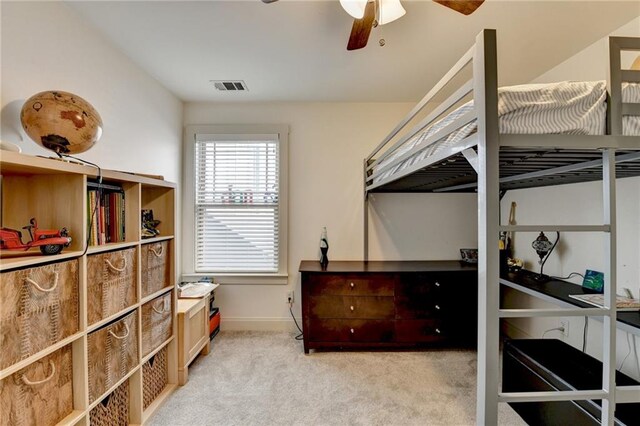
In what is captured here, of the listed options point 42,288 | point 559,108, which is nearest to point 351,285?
point 559,108

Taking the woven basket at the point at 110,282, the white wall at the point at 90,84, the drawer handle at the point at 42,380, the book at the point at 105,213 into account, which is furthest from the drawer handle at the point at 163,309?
the white wall at the point at 90,84

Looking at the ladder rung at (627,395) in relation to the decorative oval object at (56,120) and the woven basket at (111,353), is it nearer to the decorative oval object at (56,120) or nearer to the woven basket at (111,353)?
the woven basket at (111,353)

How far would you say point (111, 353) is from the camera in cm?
148

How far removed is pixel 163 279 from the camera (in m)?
1.97

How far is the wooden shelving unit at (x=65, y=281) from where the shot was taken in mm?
1044

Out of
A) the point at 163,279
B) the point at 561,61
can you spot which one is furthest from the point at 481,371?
the point at 561,61

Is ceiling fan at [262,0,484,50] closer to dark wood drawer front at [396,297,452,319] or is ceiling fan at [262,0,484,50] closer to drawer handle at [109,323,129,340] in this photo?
drawer handle at [109,323,129,340]

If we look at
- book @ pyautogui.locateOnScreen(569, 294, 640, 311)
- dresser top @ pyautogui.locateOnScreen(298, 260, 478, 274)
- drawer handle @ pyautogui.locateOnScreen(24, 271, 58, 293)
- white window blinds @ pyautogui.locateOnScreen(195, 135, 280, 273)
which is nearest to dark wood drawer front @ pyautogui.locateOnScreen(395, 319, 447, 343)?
dresser top @ pyautogui.locateOnScreen(298, 260, 478, 274)

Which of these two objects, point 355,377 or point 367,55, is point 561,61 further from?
point 355,377

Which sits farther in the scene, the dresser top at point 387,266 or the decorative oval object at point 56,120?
the dresser top at point 387,266

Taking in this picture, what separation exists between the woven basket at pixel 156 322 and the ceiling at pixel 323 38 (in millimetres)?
1790

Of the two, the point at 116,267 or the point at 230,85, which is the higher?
the point at 230,85

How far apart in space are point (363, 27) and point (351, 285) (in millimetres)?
1958

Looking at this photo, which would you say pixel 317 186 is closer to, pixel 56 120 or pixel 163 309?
pixel 163 309
